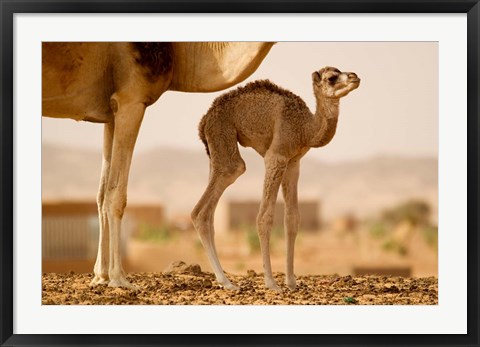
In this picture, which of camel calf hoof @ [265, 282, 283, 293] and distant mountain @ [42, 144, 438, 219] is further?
distant mountain @ [42, 144, 438, 219]

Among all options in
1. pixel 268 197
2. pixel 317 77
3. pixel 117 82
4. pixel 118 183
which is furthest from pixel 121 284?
pixel 317 77

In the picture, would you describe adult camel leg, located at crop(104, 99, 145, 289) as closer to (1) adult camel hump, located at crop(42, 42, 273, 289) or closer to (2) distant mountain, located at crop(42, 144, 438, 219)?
(1) adult camel hump, located at crop(42, 42, 273, 289)

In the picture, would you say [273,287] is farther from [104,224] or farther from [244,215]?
[244,215]

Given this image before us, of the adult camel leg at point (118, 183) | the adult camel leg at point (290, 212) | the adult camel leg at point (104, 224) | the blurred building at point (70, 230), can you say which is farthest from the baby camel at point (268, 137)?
the blurred building at point (70, 230)

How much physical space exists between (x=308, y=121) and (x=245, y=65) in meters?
0.89

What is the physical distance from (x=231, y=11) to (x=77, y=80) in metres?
2.23

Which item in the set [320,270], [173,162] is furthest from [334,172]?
[320,270]

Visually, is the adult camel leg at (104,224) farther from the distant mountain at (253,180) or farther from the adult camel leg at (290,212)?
the distant mountain at (253,180)

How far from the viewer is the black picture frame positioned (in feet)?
25.8

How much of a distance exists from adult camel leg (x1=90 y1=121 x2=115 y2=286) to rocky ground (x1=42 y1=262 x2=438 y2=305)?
0.68 ft

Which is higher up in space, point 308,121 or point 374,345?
point 308,121

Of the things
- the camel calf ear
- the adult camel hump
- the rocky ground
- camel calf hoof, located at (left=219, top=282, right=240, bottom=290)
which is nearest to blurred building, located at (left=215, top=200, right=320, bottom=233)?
the rocky ground

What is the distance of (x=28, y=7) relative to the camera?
26.3 feet

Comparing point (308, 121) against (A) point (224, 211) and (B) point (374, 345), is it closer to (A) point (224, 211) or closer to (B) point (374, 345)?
(B) point (374, 345)
